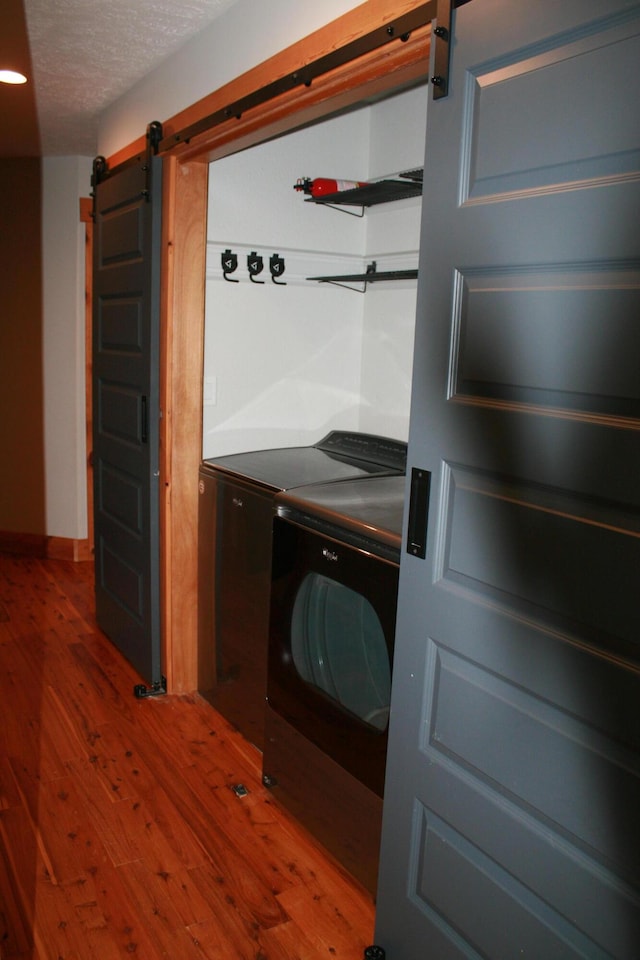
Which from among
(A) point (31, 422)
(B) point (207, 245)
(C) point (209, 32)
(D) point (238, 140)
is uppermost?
(C) point (209, 32)

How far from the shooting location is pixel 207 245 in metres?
2.85

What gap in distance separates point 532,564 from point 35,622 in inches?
125

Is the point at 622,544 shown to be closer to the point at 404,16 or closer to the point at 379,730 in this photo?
the point at 379,730

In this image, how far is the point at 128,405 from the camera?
9.98ft

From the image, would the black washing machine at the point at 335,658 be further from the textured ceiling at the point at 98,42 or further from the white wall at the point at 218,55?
the textured ceiling at the point at 98,42

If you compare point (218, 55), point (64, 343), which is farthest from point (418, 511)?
point (64, 343)

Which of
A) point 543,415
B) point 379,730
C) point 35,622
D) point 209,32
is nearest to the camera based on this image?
point 543,415

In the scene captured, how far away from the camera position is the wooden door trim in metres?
2.22

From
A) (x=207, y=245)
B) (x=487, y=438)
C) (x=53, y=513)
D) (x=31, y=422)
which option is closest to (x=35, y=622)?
(x=53, y=513)

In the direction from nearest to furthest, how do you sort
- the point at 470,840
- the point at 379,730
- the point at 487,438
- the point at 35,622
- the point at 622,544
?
1. the point at 622,544
2. the point at 487,438
3. the point at 470,840
4. the point at 379,730
5. the point at 35,622

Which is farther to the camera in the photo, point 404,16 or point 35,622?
point 35,622

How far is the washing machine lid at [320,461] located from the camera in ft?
8.23

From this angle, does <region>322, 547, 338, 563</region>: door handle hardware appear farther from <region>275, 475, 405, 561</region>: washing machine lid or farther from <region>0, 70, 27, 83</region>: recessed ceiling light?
<region>0, 70, 27, 83</region>: recessed ceiling light

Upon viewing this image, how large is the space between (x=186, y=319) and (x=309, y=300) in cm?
57
